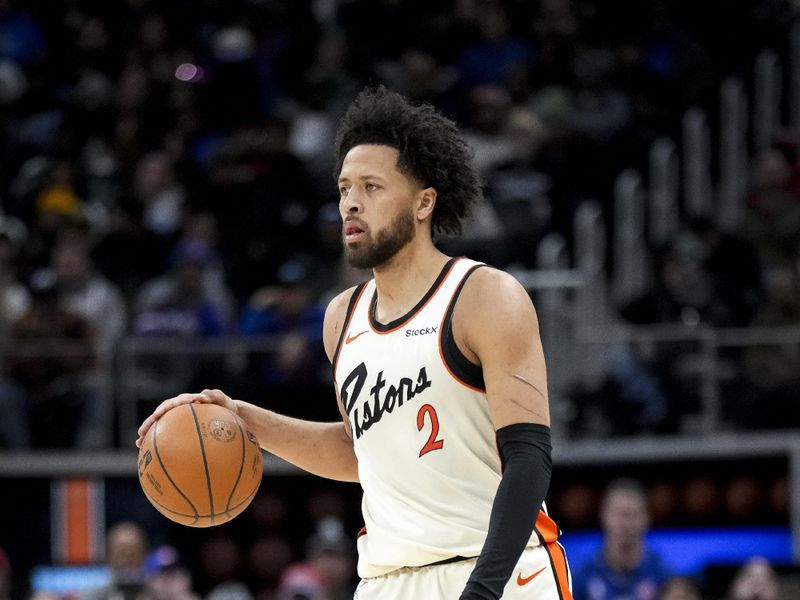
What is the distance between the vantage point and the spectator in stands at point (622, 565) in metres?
8.95

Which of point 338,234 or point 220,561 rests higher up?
point 338,234

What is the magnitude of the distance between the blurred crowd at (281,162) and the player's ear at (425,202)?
5782 mm

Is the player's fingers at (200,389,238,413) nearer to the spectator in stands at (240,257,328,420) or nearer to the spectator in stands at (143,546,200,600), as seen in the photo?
the spectator in stands at (143,546,200,600)

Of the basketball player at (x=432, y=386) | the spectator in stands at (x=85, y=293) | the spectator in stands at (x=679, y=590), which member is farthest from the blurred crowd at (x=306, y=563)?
the basketball player at (x=432, y=386)

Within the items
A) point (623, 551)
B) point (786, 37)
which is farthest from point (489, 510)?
point (786, 37)

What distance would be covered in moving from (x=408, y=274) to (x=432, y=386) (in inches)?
17.4

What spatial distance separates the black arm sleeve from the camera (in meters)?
4.09

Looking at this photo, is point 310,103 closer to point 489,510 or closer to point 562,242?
point 562,242

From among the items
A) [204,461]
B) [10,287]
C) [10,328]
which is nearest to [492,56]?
[10,287]

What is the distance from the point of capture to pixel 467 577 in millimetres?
4477

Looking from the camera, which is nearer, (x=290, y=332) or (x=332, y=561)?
(x=332, y=561)

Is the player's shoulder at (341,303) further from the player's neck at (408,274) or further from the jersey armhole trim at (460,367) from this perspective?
the jersey armhole trim at (460,367)

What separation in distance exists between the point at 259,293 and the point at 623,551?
3.90m

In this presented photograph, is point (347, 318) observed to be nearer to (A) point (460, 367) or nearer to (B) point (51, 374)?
(A) point (460, 367)
